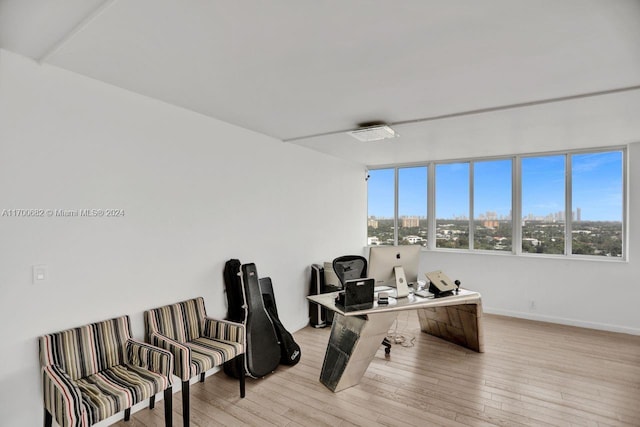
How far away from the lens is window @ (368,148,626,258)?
4.62m

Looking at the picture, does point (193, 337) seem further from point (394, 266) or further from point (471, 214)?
point (471, 214)

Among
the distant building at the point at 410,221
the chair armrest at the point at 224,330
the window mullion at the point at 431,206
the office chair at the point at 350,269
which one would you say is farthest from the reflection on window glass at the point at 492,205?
the chair armrest at the point at 224,330

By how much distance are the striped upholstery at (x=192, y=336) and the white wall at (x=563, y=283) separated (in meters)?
3.95

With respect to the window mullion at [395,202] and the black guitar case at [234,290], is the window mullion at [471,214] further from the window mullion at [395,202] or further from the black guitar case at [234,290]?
the black guitar case at [234,290]

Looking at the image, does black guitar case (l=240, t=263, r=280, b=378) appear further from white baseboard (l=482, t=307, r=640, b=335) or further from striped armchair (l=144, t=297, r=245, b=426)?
white baseboard (l=482, t=307, r=640, b=335)

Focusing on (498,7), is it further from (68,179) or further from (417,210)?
(417,210)

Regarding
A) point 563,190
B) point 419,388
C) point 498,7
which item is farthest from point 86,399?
point 563,190

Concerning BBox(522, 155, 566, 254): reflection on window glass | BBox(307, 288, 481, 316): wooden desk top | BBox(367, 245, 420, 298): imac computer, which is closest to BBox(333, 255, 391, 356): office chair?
BBox(307, 288, 481, 316): wooden desk top

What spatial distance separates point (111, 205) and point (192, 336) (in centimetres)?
132

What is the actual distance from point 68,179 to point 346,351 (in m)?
2.53

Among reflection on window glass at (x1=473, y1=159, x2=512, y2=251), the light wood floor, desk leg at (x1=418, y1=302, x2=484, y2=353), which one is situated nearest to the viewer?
the light wood floor

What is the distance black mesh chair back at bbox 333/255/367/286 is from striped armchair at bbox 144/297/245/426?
1.30 meters

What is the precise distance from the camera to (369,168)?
21.2 feet

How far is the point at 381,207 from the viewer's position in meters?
6.42
